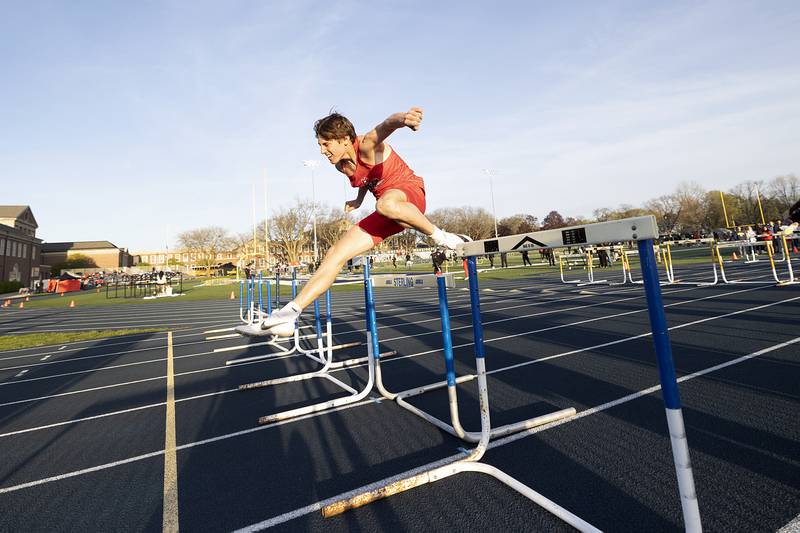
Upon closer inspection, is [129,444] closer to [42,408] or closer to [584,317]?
[42,408]

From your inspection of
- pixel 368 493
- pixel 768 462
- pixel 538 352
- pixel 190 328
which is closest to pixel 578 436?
pixel 768 462

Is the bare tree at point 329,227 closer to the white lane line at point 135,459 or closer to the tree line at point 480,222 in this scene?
the tree line at point 480,222

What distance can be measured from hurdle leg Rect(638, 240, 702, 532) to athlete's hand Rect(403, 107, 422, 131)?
147cm

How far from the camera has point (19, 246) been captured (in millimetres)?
52625

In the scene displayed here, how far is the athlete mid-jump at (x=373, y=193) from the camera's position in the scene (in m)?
2.51

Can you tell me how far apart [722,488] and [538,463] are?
37.5 inches

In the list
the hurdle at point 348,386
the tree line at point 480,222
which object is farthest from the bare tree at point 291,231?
the hurdle at point 348,386

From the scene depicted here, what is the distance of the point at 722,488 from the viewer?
2.03 meters

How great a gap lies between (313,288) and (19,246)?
241ft

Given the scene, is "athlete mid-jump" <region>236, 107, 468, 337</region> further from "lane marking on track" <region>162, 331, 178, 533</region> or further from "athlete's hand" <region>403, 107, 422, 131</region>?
"lane marking on track" <region>162, 331, 178, 533</region>

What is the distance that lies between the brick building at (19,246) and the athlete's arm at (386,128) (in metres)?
67.8

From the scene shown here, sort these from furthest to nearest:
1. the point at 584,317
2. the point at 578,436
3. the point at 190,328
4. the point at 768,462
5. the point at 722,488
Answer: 1. the point at 190,328
2. the point at 584,317
3. the point at 578,436
4. the point at 768,462
5. the point at 722,488

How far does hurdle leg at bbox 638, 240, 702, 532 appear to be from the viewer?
146 cm

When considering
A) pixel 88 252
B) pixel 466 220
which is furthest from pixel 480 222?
pixel 88 252
